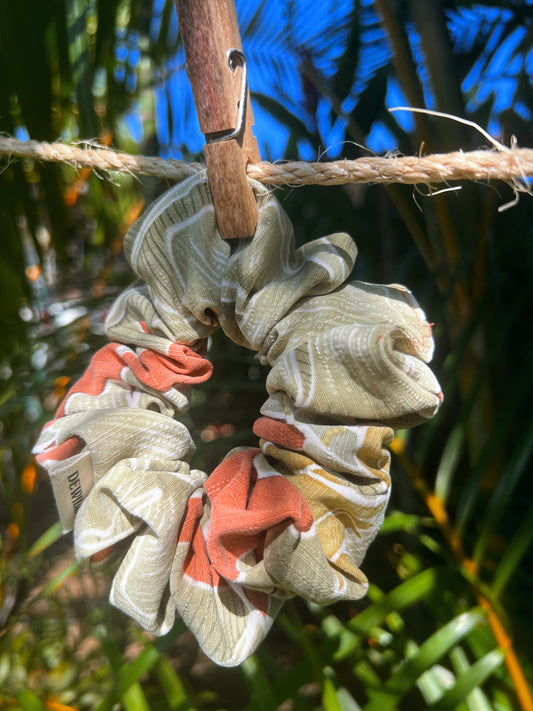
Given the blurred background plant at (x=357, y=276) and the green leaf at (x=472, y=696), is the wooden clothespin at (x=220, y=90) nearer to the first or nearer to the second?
the blurred background plant at (x=357, y=276)

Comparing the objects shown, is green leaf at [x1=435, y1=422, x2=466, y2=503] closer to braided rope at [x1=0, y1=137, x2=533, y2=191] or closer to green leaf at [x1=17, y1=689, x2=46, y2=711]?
braided rope at [x1=0, y1=137, x2=533, y2=191]

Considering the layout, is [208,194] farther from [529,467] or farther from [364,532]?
[529,467]

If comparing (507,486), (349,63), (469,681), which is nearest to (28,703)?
(469,681)

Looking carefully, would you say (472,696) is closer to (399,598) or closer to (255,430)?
(399,598)

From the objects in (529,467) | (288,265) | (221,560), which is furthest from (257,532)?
(529,467)

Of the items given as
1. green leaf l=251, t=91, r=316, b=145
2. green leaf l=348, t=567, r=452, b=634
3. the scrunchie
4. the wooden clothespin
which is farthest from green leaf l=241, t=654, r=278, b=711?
green leaf l=251, t=91, r=316, b=145
